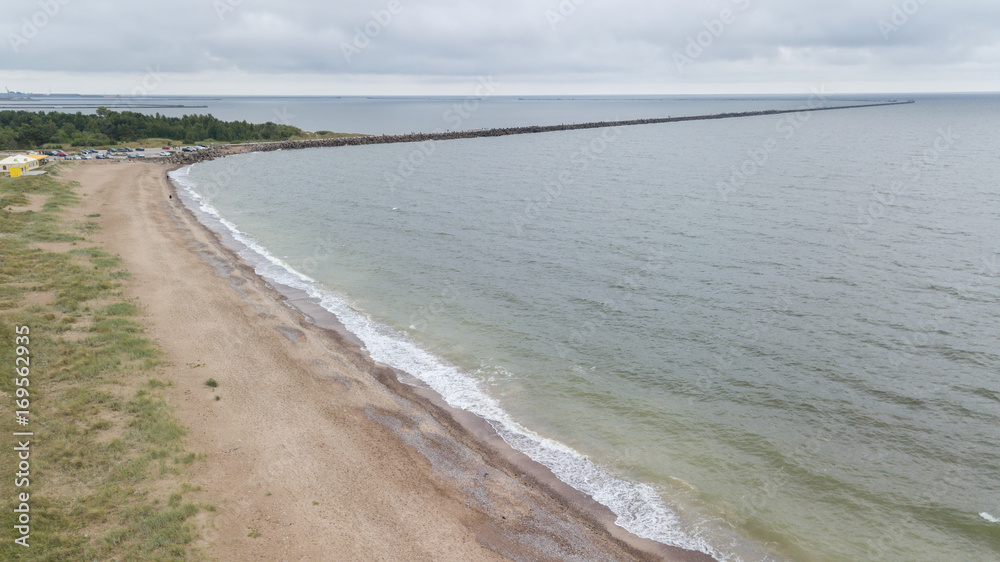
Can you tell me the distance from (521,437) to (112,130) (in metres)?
145

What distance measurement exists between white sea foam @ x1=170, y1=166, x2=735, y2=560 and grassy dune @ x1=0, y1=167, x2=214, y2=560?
10.5m

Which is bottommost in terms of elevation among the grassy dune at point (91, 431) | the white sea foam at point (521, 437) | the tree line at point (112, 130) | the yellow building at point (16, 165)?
the white sea foam at point (521, 437)

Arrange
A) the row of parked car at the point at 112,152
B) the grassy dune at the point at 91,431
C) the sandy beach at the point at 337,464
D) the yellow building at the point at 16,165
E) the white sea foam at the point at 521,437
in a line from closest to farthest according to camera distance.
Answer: the grassy dune at the point at 91,431 → the sandy beach at the point at 337,464 → the white sea foam at the point at 521,437 → the yellow building at the point at 16,165 → the row of parked car at the point at 112,152

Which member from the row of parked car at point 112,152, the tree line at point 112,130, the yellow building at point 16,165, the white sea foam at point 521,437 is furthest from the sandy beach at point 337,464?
the tree line at point 112,130

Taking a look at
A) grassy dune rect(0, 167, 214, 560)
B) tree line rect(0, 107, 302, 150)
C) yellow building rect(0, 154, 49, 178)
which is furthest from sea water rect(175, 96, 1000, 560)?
tree line rect(0, 107, 302, 150)

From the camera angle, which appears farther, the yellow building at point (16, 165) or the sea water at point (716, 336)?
the yellow building at point (16, 165)

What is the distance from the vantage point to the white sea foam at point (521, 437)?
17297 mm

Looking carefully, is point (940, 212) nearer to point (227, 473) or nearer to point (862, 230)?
point (862, 230)

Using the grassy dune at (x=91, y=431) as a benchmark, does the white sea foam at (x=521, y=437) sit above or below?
below

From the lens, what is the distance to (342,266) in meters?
43.3

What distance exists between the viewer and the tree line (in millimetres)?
110188

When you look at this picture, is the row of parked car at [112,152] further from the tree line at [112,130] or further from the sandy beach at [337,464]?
the sandy beach at [337,464]

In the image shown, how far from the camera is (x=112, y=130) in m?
126

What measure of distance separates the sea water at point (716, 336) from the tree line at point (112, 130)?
74219mm
